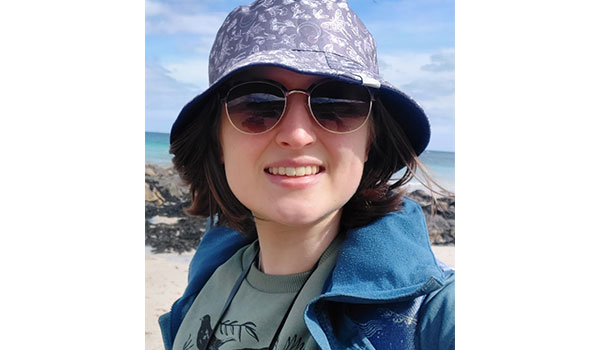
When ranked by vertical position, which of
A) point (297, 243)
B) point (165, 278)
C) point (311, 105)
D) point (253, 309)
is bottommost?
point (165, 278)

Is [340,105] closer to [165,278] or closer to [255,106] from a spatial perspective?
[255,106]

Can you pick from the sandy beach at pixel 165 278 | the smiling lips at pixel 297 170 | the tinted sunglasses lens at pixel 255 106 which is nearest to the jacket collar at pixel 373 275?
the smiling lips at pixel 297 170

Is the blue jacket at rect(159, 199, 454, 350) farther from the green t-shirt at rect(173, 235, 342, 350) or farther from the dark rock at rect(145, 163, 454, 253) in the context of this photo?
the dark rock at rect(145, 163, 454, 253)

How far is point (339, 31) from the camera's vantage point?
0.88m

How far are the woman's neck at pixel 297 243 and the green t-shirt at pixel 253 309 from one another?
1cm

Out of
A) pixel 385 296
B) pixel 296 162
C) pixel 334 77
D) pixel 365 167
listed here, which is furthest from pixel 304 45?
pixel 385 296

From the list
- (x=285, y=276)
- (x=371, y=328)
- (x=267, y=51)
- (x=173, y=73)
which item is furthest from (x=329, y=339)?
(x=173, y=73)

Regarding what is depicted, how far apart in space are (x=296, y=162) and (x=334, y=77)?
0.14m

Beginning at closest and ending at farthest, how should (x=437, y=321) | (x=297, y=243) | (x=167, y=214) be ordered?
(x=437, y=321) < (x=297, y=243) < (x=167, y=214)

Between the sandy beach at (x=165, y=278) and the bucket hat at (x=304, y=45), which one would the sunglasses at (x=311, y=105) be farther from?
the sandy beach at (x=165, y=278)

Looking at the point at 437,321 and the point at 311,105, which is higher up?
the point at 311,105

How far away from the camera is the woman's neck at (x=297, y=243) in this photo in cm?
96

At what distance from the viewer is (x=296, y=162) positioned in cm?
83
